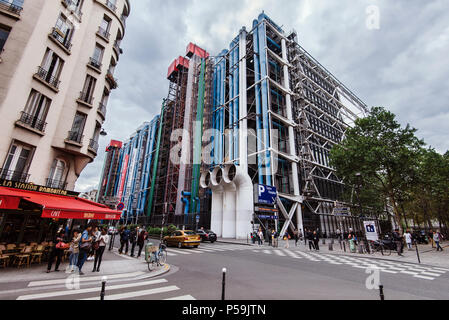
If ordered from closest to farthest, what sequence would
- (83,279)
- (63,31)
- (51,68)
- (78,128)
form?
(83,279) → (51,68) → (63,31) → (78,128)

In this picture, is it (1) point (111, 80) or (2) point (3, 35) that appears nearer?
(2) point (3, 35)

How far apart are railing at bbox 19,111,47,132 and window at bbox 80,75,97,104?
346 centimetres

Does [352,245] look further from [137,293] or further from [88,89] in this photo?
[88,89]

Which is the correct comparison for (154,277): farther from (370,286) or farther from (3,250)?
(370,286)

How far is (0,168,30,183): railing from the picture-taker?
34.5 ft

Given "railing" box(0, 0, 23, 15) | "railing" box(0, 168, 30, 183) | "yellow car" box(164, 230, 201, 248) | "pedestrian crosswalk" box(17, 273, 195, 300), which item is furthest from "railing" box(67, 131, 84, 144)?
"yellow car" box(164, 230, 201, 248)

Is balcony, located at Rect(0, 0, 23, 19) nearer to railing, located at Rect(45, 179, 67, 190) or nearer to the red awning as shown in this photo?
railing, located at Rect(45, 179, 67, 190)

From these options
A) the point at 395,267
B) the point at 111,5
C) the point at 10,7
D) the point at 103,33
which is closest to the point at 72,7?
the point at 103,33

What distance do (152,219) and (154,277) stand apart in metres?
40.0

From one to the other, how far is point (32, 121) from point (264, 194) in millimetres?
23459

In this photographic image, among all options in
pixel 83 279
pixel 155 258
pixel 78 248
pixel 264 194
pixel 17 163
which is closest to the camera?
pixel 83 279

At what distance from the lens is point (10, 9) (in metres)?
11.6

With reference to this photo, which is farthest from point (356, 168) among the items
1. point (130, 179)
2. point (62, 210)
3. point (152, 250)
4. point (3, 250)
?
point (130, 179)

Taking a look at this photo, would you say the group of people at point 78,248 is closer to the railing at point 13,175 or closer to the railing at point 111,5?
the railing at point 13,175
